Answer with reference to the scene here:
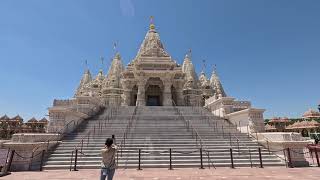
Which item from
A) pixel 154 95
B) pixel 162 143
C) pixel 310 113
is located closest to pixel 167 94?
pixel 154 95

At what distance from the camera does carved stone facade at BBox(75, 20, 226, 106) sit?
33.6 meters

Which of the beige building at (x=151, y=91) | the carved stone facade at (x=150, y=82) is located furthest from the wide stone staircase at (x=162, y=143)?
the carved stone facade at (x=150, y=82)

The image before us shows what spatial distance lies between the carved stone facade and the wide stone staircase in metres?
11.4

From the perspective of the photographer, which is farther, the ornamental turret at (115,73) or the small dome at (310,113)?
the small dome at (310,113)

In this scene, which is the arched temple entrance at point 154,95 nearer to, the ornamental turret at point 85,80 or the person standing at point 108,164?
the ornamental turret at point 85,80

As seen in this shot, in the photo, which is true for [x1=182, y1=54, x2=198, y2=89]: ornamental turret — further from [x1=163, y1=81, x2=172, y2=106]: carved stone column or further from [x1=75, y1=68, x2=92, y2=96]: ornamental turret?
[x1=75, y1=68, x2=92, y2=96]: ornamental turret

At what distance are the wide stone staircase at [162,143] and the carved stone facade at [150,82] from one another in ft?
37.3

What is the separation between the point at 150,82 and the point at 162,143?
893 inches

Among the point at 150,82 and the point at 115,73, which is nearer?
the point at 150,82

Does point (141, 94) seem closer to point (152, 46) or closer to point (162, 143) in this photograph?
point (152, 46)

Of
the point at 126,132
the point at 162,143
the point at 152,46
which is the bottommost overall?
the point at 162,143

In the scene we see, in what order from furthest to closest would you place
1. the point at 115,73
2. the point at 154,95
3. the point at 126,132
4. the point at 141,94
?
the point at 115,73
the point at 154,95
the point at 141,94
the point at 126,132

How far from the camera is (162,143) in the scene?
13.7 m

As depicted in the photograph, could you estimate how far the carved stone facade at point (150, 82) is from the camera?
33.6 meters
